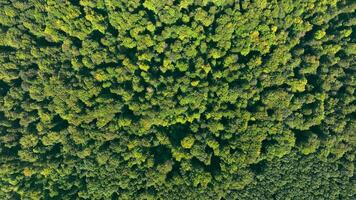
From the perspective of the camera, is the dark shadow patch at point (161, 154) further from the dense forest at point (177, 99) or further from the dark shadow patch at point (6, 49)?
the dark shadow patch at point (6, 49)

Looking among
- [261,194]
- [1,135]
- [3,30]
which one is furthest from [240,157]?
[3,30]

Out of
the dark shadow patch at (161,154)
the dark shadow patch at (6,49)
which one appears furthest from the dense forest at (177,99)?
the dark shadow patch at (161,154)

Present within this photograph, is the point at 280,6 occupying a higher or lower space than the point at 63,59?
higher

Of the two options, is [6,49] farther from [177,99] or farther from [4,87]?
[177,99]

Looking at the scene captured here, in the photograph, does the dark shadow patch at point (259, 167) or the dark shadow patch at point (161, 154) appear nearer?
the dark shadow patch at point (259, 167)

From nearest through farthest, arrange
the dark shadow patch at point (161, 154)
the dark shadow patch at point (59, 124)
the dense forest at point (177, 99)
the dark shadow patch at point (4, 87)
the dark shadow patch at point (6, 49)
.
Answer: the dense forest at point (177, 99) < the dark shadow patch at point (161, 154) < the dark shadow patch at point (59, 124) < the dark shadow patch at point (4, 87) < the dark shadow patch at point (6, 49)

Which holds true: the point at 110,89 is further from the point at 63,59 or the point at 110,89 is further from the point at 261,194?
the point at 261,194

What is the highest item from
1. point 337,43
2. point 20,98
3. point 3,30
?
point 337,43

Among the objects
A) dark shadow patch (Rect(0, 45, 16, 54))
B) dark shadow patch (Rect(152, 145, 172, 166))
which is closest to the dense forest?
dark shadow patch (Rect(0, 45, 16, 54))

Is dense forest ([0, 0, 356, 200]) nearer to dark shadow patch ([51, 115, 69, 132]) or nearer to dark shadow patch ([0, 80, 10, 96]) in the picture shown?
dark shadow patch ([0, 80, 10, 96])
